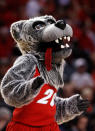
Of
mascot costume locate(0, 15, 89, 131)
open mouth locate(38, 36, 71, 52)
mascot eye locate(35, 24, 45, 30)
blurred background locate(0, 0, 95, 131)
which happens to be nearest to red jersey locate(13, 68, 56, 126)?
mascot costume locate(0, 15, 89, 131)

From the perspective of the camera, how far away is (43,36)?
261cm

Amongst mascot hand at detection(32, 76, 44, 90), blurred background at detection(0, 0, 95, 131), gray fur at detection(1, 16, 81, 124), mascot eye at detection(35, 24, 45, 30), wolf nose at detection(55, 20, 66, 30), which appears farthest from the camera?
blurred background at detection(0, 0, 95, 131)

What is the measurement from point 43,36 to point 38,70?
0.23 metres

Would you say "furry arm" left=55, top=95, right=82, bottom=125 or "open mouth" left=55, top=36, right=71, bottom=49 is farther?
"furry arm" left=55, top=95, right=82, bottom=125

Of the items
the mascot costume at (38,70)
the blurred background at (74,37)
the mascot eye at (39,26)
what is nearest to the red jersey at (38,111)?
the mascot costume at (38,70)

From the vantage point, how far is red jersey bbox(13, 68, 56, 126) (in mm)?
2582

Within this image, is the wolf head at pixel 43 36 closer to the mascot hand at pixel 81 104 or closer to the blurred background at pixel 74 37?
the mascot hand at pixel 81 104

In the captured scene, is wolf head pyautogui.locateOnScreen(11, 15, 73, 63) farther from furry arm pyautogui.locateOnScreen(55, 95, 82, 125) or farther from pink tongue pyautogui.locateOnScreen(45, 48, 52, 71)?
furry arm pyautogui.locateOnScreen(55, 95, 82, 125)

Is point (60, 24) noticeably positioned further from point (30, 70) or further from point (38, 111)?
point (38, 111)

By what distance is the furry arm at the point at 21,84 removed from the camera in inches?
93.2

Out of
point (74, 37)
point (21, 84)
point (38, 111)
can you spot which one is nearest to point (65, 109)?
point (38, 111)

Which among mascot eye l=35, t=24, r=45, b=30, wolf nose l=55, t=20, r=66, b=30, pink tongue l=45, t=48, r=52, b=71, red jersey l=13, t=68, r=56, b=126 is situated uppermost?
wolf nose l=55, t=20, r=66, b=30

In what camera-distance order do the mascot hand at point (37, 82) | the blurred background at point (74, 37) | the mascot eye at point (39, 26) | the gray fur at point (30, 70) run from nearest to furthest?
the mascot hand at point (37, 82) → the gray fur at point (30, 70) → the mascot eye at point (39, 26) → the blurred background at point (74, 37)

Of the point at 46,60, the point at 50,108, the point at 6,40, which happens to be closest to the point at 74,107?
the point at 50,108
